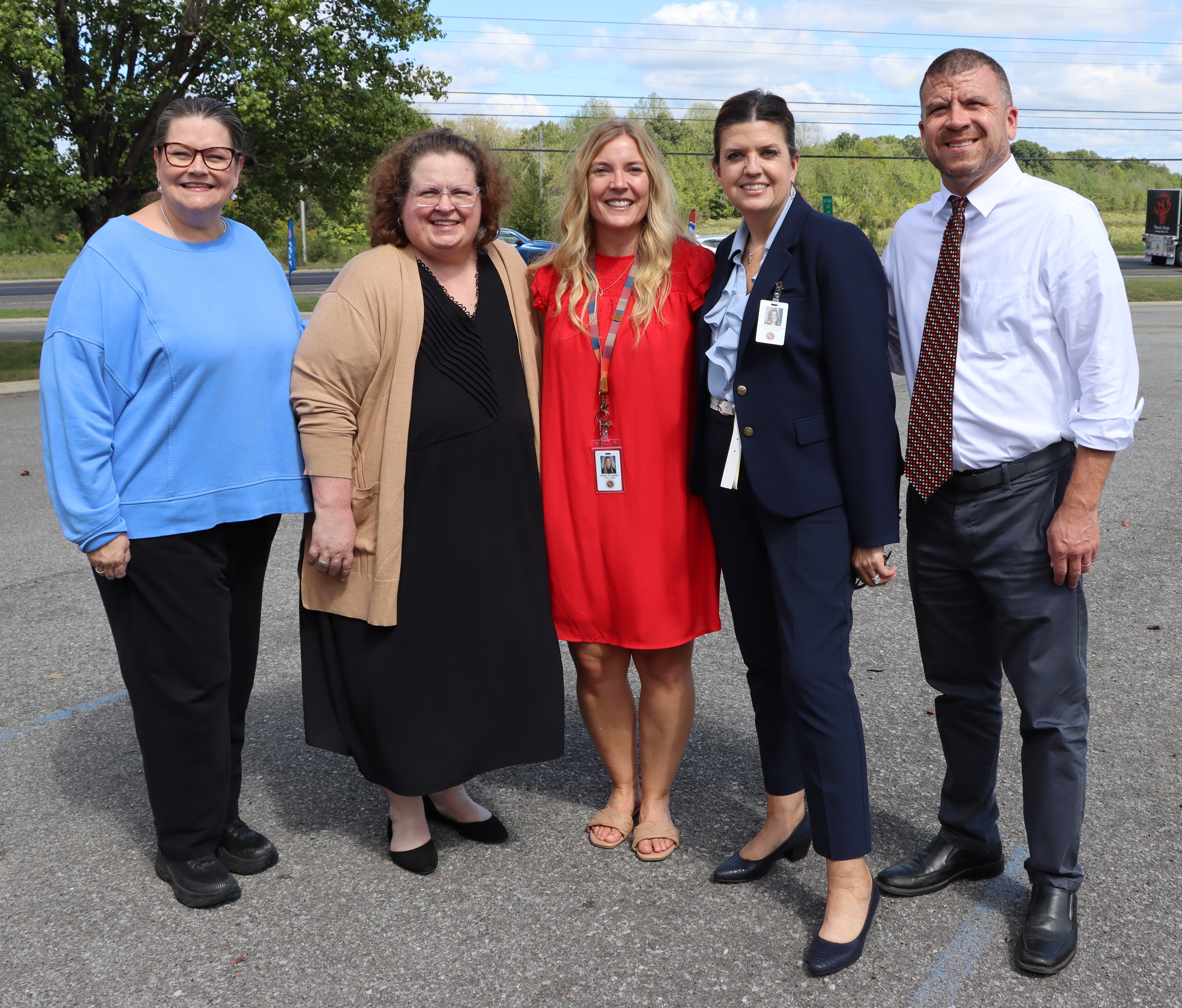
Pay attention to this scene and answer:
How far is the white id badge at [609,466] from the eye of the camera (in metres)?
2.96

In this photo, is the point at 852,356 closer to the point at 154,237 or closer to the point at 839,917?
the point at 839,917

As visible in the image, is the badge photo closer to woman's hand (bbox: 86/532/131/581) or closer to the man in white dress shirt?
the man in white dress shirt

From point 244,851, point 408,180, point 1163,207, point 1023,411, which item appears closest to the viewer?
point 1023,411

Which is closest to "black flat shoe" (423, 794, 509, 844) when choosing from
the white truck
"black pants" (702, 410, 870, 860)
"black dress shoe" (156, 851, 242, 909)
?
"black dress shoe" (156, 851, 242, 909)

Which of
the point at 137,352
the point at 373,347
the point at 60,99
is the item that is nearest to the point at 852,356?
the point at 373,347

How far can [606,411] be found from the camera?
295cm

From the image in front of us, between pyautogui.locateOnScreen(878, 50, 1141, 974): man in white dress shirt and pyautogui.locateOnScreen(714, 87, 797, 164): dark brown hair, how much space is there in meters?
0.34

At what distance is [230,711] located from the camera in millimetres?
3129

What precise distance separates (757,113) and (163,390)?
5.55 feet

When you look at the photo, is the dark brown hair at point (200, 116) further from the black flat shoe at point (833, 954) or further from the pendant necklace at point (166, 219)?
the black flat shoe at point (833, 954)

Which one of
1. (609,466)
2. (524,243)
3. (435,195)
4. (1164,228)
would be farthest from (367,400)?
(1164,228)

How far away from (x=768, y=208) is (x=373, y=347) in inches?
Answer: 43.6

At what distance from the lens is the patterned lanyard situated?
115 inches

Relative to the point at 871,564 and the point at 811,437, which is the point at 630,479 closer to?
the point at 811,437
